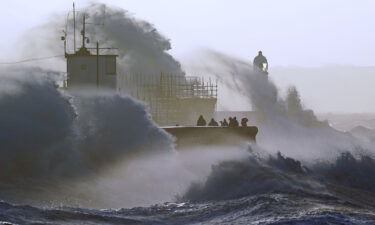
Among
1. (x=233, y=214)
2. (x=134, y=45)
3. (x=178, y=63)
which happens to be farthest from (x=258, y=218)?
(x=178, y=63)

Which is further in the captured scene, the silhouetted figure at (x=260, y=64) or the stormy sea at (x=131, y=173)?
the silhouetted figure at (x=260, y=64)

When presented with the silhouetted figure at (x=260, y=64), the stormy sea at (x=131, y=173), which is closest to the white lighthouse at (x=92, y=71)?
the stormy sea at (x=131, y=173)

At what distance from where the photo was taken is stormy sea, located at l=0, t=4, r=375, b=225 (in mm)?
19453

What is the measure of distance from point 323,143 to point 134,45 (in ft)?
50.2

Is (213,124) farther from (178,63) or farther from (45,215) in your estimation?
(178,63)

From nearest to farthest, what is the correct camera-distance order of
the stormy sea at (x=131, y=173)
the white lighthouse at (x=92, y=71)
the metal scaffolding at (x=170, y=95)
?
the stormy sea at (x=131, y=173), the white lighthouse at (x=92, y=71), the metal scaffolding at (x=170, y=95)

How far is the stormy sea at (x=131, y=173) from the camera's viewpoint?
19453 millimetres

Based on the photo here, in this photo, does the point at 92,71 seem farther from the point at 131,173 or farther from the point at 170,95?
the point at 170,95

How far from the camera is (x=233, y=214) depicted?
64.4 ft

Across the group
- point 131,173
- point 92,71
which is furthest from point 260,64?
point 131,173

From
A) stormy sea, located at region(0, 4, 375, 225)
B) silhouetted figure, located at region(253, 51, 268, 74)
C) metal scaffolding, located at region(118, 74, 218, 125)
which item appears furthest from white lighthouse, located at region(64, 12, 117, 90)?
silhouetted figure, located at region(253, 51, 268, 74)

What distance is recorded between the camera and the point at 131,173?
26.1m

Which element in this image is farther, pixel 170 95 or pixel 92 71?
pixel 170 95

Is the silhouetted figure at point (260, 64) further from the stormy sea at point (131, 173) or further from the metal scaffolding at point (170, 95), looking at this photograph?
the stormy sea at point (131, 173)
